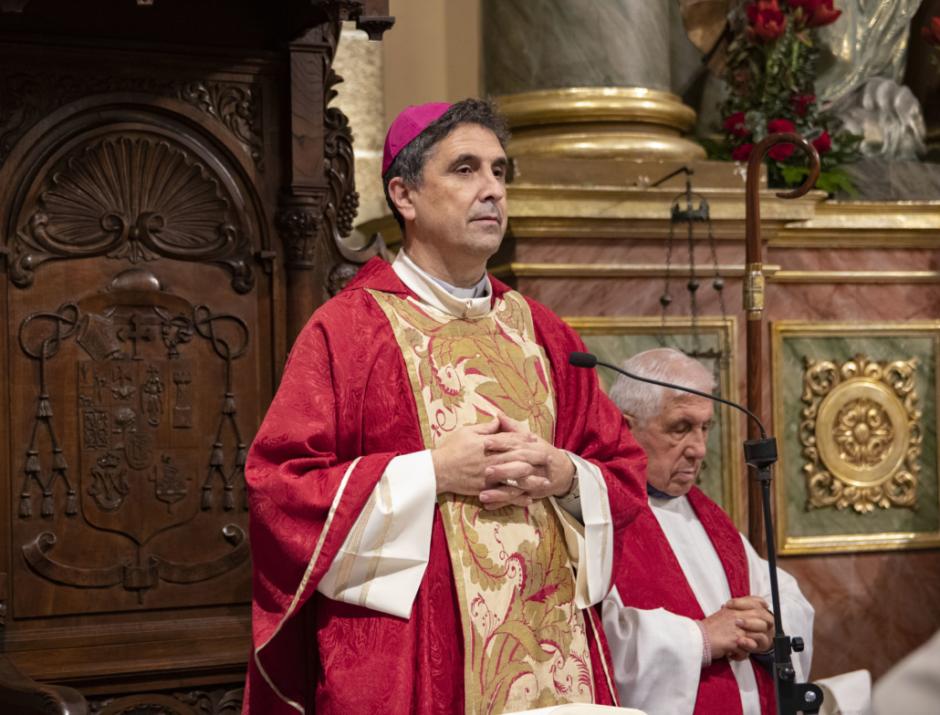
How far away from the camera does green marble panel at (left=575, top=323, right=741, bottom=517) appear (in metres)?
5.10

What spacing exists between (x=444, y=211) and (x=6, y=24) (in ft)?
4.98

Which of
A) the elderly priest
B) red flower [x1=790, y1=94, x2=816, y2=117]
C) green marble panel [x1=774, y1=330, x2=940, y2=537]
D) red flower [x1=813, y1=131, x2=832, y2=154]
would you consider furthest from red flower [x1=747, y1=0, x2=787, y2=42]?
the elderly priest

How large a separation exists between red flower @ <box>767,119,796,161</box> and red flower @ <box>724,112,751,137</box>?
3.5 inches

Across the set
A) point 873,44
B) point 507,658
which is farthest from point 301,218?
point 873,44

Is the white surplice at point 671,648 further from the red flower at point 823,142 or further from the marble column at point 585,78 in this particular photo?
the red flower at point 823,142

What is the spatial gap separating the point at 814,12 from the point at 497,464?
3.27 metres

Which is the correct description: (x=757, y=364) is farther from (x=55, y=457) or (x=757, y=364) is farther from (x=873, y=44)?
(x=873, y=44)

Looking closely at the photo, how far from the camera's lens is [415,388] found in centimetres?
334

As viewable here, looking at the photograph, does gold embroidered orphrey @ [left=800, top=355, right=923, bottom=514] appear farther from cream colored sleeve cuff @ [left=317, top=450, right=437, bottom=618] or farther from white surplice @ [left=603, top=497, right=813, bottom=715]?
cream colored sleeve cuff @ [left=317, top=450, right=437, bottom=618]

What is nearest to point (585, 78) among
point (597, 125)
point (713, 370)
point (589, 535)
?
point (597, 125)

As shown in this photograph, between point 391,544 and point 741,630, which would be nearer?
point 391,544

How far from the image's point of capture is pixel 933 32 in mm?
6289

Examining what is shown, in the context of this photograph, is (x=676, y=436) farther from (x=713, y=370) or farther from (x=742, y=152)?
(x=742, y=152)

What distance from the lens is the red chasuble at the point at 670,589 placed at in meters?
3.70
